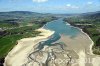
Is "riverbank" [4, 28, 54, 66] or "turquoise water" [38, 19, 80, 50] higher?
"riverbank" [4, 28, 54, 66]

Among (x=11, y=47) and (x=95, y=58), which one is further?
(x=11, y=47)

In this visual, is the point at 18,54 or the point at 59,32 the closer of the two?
the point at 18,54

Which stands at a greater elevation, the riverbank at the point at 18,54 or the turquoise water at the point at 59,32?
the riverbank at the point at 18,54

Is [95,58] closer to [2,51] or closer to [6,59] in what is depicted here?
[6,59]

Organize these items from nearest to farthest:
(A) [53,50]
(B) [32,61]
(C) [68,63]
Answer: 1. (C) [68,63]
2. (B) [32,61]
3. (A) [53,50]

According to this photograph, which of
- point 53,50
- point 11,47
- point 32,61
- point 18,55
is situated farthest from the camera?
point 11,47

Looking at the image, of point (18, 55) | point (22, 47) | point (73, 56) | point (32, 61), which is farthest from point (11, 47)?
point (73, 56)

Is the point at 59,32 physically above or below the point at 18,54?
below

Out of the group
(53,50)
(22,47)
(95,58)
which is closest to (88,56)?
(95,58)

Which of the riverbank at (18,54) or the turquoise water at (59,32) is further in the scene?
the turquoise water at (59,32)

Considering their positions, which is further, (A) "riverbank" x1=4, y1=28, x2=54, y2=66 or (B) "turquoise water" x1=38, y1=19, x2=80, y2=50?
(B) "turquoise water" x1=38, y1=19, x2=80, y2=50
